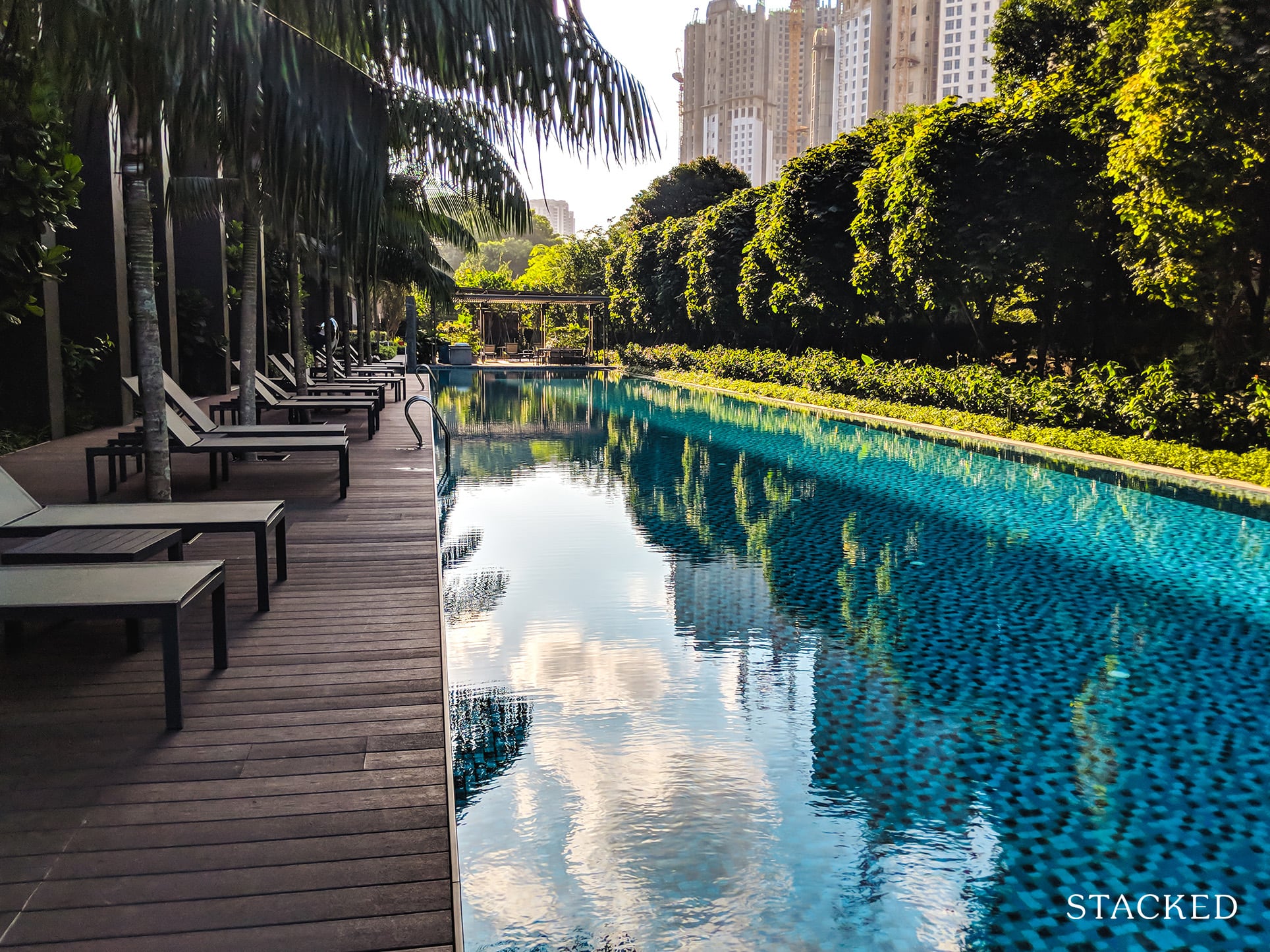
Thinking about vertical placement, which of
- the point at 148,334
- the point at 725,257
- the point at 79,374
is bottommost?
the point at 79,374

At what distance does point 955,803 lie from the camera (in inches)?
179

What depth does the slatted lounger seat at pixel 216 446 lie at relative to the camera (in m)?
7.96

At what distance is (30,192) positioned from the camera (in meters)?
8.76

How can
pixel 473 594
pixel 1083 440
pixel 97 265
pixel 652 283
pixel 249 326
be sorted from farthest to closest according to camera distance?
pixel 652 283 → pixel 1083 440 → pixel 97 265 → pixel 249 326 → pixel 473 594

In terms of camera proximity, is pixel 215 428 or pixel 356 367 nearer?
pixel 215 428

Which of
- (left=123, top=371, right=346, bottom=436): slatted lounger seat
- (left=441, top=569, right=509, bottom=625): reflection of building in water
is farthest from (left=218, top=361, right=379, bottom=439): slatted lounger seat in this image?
(left=441, top=569, right=509, bottom=625): reflection of building in water

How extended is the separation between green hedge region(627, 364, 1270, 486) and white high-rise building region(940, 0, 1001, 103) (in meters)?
101

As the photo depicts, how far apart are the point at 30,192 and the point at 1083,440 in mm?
13514

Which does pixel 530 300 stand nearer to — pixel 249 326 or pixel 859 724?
pixel 249 326

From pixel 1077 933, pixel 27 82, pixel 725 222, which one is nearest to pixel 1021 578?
pixel 1077 933

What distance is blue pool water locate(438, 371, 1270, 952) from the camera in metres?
3.82

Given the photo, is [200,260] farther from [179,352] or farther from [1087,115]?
[1087,115]

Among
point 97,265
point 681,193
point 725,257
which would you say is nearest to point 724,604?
point 97,265

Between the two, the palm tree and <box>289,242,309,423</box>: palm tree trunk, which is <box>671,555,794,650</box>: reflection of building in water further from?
<box>289,242,309,423</box>: palm tree trunk
